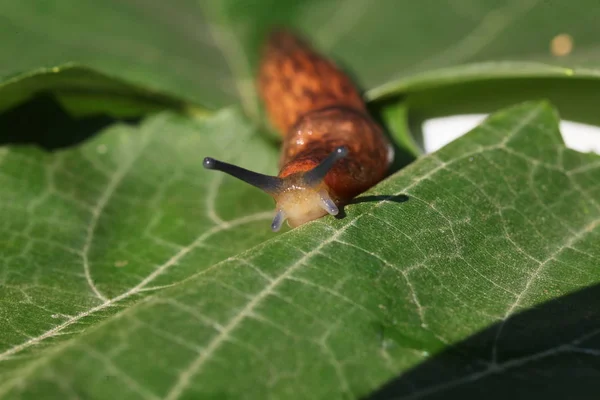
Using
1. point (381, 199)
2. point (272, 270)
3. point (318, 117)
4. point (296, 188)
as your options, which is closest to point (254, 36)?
point (318, 117)

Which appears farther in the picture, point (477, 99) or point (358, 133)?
point (477, 99)

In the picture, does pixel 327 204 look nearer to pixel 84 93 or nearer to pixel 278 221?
pixel 278 221

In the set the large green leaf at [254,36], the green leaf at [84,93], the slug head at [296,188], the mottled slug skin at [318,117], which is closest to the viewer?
the slug head at [296,188]

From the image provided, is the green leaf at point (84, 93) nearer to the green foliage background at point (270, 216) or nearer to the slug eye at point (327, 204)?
the green foliage background at point (270, 216)

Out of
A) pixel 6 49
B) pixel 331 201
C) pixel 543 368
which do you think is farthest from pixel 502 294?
pixel 6 49

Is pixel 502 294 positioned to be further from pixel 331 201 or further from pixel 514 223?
pixel 331 201

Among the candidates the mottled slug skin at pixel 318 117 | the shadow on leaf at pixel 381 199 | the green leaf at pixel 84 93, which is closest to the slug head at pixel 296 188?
the mottled slug skin at pixel 318 117
